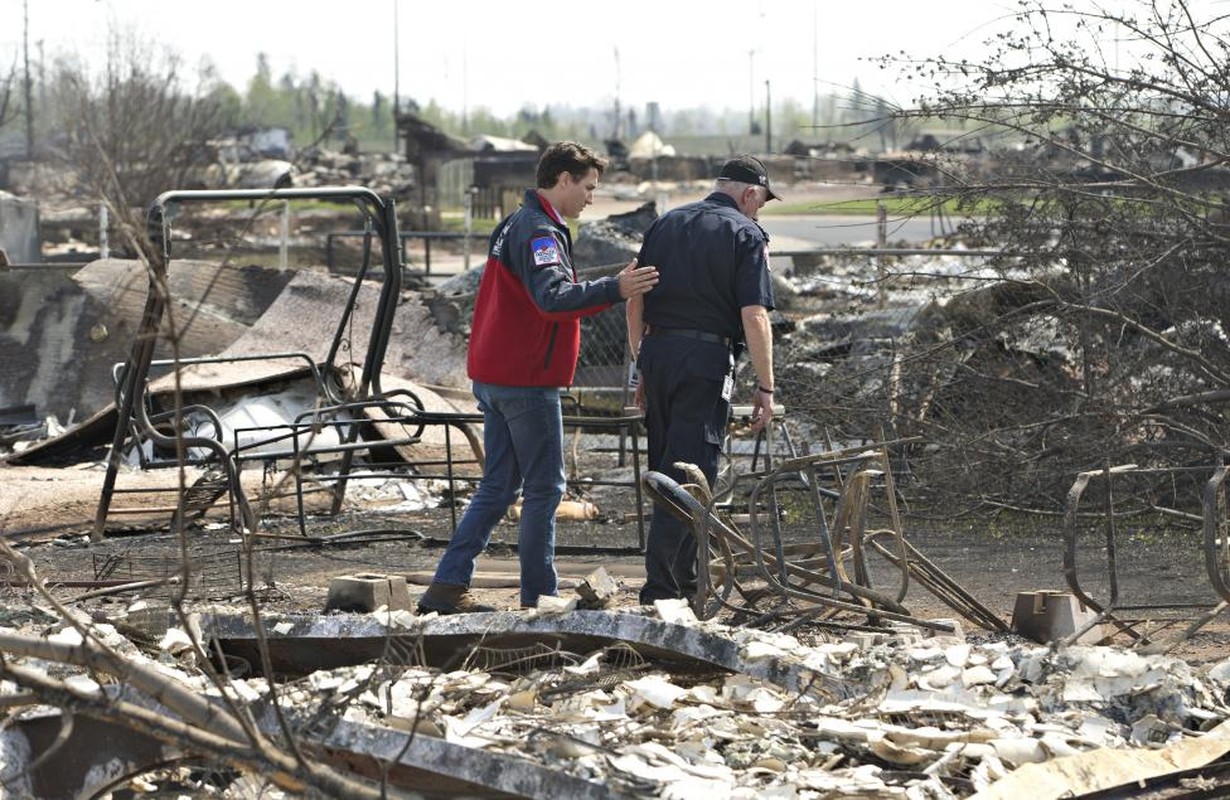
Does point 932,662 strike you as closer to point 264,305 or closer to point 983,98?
point 983,98

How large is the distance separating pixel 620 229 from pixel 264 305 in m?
3.65

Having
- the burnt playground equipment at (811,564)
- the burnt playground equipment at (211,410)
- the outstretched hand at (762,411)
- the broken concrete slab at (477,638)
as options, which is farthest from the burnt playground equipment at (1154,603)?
the burnt playground equipment at (211,410)

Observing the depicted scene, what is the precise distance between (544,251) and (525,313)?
27 centimetres

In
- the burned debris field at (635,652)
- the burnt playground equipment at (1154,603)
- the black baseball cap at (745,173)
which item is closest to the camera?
the burned debris field at (635,652)

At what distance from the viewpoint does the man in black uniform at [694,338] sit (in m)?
6.21

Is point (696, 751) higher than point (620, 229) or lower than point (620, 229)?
lower

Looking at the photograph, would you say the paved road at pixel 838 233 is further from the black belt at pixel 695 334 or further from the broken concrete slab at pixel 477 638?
the broken concrete slab at pixel 477 638

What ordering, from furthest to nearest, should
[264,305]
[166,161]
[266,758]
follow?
[166,161], [264,305], [266,758]

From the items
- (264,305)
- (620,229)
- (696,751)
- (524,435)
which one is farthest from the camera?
(620,229)

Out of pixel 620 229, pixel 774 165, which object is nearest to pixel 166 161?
pixel 620 229

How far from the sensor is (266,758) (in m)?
3.31

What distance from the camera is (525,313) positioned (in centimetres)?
616

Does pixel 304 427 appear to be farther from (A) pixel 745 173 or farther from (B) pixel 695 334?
(A) pixel 745 173

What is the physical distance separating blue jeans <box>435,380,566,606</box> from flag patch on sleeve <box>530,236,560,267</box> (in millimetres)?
459
